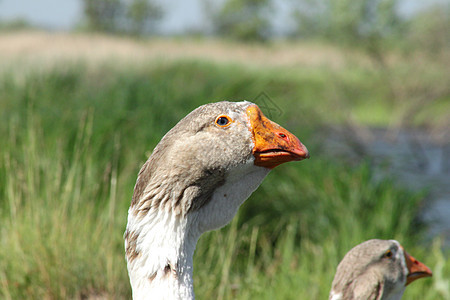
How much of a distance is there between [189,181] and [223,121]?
0.96 ft

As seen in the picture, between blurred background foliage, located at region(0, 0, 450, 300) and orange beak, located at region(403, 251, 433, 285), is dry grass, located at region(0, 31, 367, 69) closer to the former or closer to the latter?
blurred background foliage, located at region(0, 0, 450, 300)

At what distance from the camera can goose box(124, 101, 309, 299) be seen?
206cm

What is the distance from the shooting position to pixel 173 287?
201cm

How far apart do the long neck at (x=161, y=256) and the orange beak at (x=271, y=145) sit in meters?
0.42

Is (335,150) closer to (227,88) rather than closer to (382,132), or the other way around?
(227,88)

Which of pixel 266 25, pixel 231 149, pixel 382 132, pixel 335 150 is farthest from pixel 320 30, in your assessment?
pixel 266 25

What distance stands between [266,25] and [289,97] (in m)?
45.5

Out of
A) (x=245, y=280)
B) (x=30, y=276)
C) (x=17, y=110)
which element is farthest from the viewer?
(x=17, y=110)

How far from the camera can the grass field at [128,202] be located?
4207mm

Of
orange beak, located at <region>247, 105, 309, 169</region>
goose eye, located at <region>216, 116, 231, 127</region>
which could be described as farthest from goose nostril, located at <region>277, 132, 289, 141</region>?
goose eye, located at <region>216, 116, 231, 127</region>

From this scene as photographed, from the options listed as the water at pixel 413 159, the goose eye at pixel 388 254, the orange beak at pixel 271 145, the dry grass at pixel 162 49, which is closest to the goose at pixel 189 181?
the orange beak at pixel 271 145

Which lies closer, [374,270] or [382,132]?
[374,270]

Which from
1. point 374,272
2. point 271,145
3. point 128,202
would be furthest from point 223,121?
point 128,202

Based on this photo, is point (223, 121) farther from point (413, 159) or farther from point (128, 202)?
point (413, 159)
